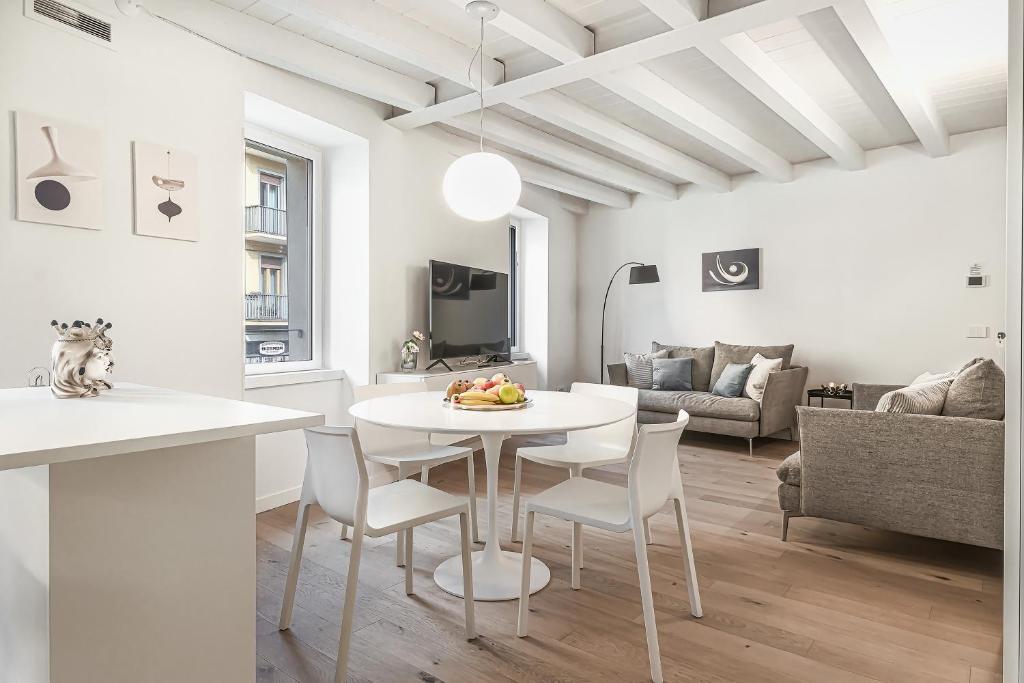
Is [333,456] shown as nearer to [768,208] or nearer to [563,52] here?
[563,52]

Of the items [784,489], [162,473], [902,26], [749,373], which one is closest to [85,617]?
[162,473]

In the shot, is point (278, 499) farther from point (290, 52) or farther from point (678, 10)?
point (678, 10)

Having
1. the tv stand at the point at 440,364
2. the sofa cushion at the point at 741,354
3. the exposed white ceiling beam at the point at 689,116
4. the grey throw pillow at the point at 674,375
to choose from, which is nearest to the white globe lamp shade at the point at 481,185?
the exposed white ceiling beam at the point at 689,116

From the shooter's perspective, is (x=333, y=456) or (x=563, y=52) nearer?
(x=333, y=456)

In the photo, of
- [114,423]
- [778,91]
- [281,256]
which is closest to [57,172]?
[281,256]

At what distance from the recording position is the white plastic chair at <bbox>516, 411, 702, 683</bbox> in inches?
73.4

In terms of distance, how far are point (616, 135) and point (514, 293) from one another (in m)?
2.46

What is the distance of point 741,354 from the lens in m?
5.59

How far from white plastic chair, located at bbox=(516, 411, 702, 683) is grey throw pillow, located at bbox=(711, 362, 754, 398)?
10.6ft

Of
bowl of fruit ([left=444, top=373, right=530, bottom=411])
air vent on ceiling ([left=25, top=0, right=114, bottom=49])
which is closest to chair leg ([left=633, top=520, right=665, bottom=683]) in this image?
bowl of fruit ([left=444, top=373, right=530, bottom=411])

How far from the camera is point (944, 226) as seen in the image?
195 inches

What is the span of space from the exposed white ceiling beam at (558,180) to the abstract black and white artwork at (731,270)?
1110mm

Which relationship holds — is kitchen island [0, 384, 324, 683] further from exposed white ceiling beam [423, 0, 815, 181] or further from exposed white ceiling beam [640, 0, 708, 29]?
exposed white ceiling beam [640, 0, 708, 29]

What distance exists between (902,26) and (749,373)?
2.84 meters
